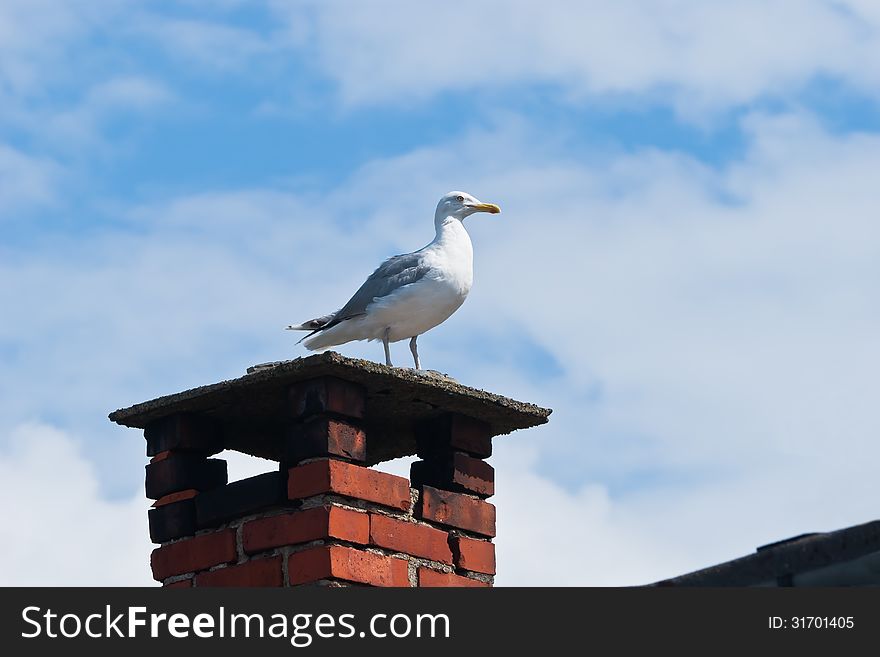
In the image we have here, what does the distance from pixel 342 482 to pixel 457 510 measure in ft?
2.05

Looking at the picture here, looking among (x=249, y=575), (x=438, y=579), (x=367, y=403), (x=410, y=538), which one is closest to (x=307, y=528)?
(x=249, y=575)

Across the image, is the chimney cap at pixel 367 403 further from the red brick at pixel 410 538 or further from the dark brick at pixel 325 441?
the red brick at pixel 410 538

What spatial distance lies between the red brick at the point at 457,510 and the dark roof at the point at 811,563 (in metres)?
1.69

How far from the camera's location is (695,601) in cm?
538

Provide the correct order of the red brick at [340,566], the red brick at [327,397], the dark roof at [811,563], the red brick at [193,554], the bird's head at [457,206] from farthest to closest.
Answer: the bird's head at [457,206]
the red brick at [193,554]
the red brick at [327,397]
the red brick at [340,566]
the dark roof at [811,563]

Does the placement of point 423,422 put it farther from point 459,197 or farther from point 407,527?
point 459,197

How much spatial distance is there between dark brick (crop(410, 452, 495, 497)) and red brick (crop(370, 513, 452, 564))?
0.28m

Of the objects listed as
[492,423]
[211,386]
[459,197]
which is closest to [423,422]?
[492,423]

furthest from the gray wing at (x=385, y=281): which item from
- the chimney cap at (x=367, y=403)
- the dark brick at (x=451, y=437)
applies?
the dark brick at (x=451, y=437)

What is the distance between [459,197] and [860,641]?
14.9 feet

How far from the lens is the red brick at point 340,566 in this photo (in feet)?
21.2

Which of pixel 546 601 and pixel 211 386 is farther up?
pixel 211 386

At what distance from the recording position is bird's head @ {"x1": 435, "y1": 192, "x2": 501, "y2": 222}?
917 cm

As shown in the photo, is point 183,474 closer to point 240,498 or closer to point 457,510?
point 240,498
